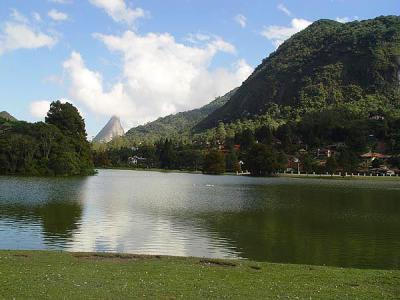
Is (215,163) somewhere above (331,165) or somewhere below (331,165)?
above

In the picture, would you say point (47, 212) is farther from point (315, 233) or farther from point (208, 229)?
point (315, 233)

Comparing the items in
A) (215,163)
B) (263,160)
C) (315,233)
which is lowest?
(315,233)

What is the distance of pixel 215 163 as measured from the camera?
174 m

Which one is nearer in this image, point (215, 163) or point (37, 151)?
point (37, 151)

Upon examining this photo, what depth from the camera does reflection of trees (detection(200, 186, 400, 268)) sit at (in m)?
25.0

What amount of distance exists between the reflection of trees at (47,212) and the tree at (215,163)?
11956cm

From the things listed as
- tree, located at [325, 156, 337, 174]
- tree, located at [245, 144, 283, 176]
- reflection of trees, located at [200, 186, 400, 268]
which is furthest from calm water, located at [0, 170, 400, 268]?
tree, located at [325, 156, 337, 174]

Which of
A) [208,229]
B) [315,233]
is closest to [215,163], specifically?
[208,229]

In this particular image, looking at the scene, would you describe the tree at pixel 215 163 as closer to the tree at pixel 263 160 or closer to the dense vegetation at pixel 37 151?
the tree at pixel 263 160

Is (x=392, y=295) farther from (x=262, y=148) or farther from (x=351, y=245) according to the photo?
(x=262, y=148)

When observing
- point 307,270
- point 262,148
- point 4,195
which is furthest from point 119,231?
point 262,148

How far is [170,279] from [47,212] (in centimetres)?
2625

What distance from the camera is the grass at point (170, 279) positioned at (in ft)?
45.3

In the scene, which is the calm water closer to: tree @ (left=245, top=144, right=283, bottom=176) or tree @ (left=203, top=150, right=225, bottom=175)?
tree @ (left=245, top=144, right=283, bottom=176)
